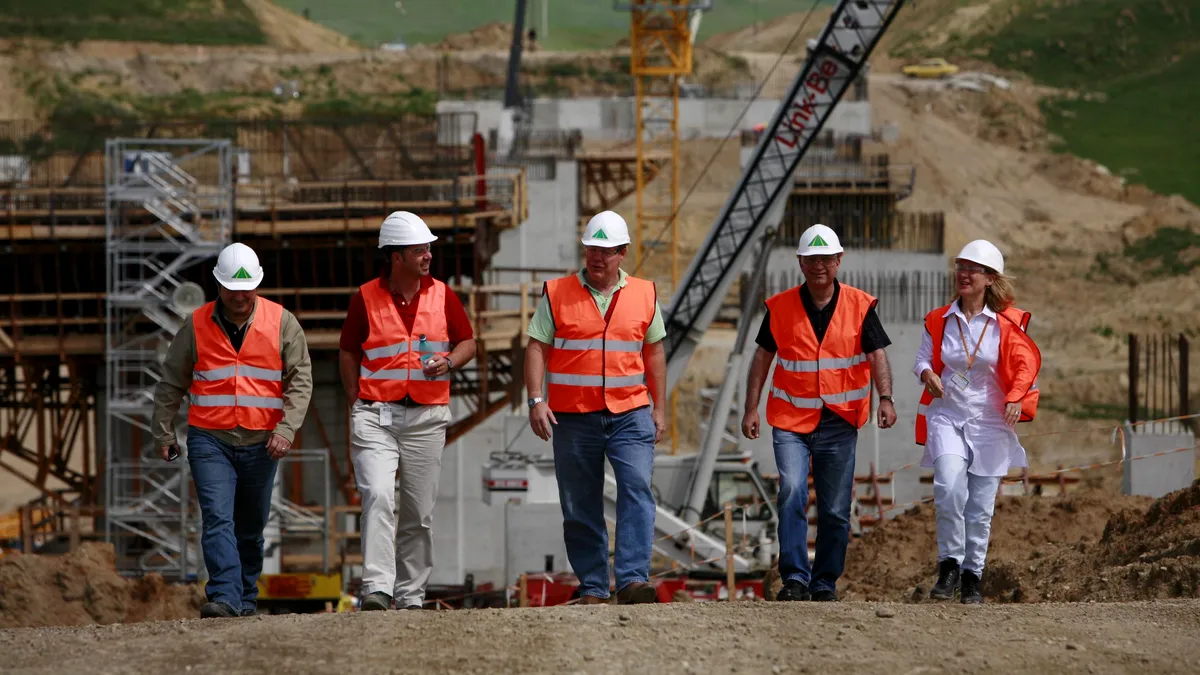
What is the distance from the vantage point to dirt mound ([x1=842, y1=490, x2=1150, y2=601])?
15.2m

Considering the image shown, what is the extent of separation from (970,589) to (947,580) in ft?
0.44

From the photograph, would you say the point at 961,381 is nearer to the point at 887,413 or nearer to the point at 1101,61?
the point at 887,413

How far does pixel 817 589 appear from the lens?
9.62 m

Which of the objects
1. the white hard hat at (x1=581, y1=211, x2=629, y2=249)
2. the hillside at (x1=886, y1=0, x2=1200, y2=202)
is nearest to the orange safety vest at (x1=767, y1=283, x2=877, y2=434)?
the white hard hat at (x1=581, y1=211, x2=629, y2=249)

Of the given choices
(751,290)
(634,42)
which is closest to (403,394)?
(751,290)

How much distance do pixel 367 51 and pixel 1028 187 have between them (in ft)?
131

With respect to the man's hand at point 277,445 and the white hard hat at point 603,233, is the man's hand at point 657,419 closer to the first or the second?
the white hard hat at point 603,233

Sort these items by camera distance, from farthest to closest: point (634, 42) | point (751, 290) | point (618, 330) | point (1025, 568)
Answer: point (634, 42) < point (751, 290) < point (1025, 568) < point (618, 330)

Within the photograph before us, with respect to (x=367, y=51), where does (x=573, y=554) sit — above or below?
below

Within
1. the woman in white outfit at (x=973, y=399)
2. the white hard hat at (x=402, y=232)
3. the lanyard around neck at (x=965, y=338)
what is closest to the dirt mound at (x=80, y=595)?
the white hard hat at (x=402, y=232)

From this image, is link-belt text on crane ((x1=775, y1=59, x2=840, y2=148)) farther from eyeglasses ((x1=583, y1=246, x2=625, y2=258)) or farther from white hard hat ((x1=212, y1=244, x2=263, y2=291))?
white hard hat ((x1=212, y1=244, x2=263, y2=291))

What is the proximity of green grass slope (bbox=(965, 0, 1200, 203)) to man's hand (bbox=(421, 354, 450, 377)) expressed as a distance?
68356mm

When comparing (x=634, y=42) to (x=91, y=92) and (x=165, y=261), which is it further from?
(x=91, y=92)

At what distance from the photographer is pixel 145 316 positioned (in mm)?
27562
